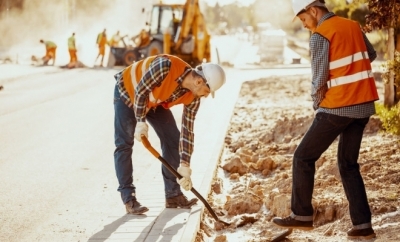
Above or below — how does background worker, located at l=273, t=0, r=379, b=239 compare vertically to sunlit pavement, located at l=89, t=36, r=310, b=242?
above

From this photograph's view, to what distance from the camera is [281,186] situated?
8914 mm

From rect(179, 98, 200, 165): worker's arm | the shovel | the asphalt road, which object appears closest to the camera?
the shovel

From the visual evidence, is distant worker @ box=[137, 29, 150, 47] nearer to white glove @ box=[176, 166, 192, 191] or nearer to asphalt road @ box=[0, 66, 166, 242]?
asphalt road @ box=[0, 66, 166, 242]

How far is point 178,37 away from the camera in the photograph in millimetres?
33844

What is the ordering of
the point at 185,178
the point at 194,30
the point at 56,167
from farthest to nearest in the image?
the point at 194,30, the point at 56,167, the point at 185,178

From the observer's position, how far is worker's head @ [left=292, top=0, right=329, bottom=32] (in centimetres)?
623

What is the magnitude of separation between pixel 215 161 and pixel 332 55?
4386mm

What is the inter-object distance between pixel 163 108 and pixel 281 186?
174cm

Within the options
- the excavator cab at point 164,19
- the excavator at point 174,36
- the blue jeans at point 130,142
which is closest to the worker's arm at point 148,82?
the blue jeans at point 130,142

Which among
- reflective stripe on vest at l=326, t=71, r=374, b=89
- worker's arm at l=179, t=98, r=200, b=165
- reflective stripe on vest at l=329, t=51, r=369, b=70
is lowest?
worker's arm at l=179, t=98, r=200, b=165

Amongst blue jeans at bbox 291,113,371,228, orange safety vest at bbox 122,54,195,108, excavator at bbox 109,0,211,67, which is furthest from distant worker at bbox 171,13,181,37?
blue jeans at bbox 291,113,371,228

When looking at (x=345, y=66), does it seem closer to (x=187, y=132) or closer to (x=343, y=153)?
(x=343, y=153)

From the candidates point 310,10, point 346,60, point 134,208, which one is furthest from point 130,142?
point 346,60

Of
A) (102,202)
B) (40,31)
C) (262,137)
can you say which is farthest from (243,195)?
(40,31)
